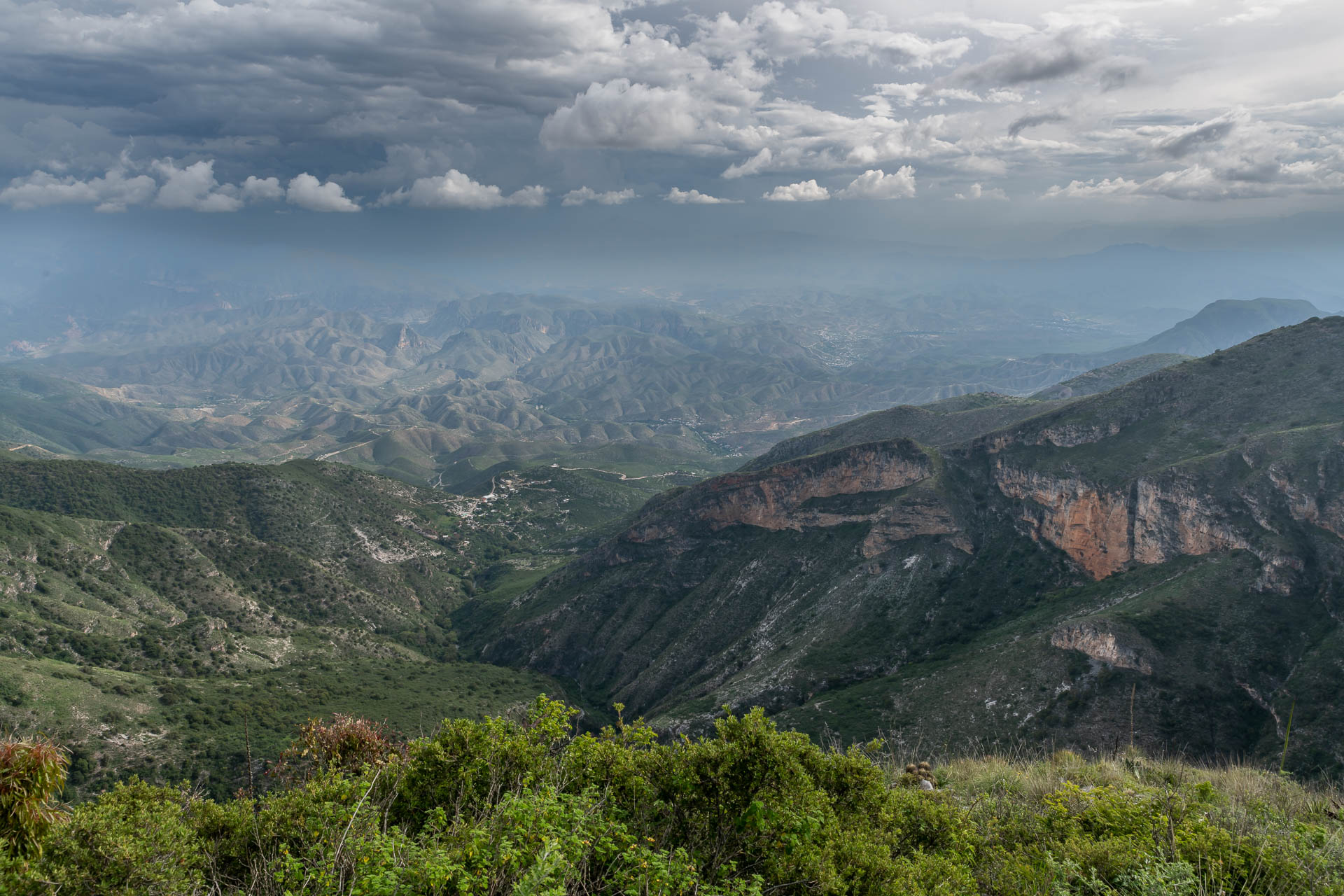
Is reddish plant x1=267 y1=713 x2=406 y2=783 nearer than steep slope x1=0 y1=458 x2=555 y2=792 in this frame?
Yes

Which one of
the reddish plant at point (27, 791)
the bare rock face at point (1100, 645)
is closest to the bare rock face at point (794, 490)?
the bare rock face at point (1100, 645)

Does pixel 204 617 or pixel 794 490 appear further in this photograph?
pixel 794 490

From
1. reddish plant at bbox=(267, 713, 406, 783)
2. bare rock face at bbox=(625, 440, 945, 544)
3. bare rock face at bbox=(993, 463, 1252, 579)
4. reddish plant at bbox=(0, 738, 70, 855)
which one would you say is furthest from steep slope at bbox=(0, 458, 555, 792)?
bare rock face at bbox=(993, 463, 1252, 579)

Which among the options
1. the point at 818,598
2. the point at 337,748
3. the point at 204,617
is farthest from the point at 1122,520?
the point at 204,617

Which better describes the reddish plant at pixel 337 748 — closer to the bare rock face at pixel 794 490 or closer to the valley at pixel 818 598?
the valley at pixel 818 598

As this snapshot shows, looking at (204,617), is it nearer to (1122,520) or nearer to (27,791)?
(27,791)

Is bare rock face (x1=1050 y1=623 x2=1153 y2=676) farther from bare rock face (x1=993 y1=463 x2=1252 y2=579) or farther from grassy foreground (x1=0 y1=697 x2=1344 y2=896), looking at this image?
grassy foreground (x1=0 y1=697 x2=1344 y2=896)
